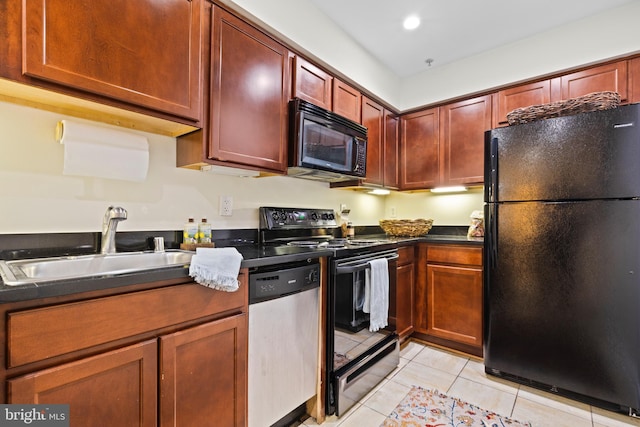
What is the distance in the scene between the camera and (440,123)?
2859 millimetres

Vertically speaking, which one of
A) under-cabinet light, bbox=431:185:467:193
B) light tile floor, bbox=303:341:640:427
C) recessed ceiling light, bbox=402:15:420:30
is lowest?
light tile floor, bbox=303:341:640:427

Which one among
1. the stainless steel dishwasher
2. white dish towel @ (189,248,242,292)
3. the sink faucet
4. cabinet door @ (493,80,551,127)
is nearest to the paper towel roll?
the sink faucet

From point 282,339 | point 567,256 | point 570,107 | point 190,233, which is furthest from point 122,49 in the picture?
point 567,256

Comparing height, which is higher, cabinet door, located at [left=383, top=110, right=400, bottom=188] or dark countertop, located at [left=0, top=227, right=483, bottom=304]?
cabinet door, located at [left=383, top=110, right=400, bottom=188]

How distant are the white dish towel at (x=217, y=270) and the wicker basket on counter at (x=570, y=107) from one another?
6.64ft

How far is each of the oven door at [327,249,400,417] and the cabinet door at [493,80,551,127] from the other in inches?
64.7

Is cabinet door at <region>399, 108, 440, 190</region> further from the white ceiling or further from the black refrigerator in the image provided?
the black refrigerator

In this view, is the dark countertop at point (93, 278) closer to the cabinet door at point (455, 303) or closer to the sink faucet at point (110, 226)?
the sink faucet at point (110, 226)

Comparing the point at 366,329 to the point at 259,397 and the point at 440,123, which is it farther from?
the point at 440,123

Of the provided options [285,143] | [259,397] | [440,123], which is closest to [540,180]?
[440,123]

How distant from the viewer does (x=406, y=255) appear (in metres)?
2.46

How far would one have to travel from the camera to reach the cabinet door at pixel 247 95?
5.06ft

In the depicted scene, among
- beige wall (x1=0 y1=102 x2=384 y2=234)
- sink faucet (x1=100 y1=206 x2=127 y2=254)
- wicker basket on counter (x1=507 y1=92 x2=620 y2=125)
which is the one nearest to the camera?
beige wall (x1=0 y1=102 x2=384 y2=234)

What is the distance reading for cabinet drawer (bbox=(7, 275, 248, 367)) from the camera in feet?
2.55
